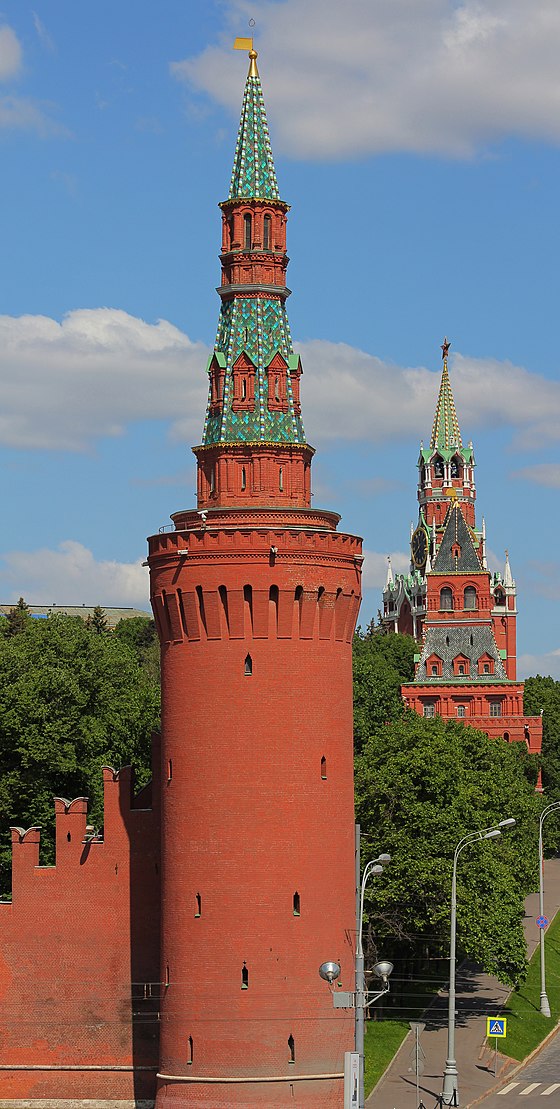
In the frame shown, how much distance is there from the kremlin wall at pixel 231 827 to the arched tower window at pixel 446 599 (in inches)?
3446

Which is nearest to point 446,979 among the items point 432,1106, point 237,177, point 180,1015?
point 432,1106

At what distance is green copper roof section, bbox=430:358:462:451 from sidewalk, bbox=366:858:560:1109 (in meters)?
118

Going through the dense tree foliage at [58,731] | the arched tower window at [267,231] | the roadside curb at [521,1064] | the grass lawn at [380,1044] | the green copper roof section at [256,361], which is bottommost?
the roadside curb at [521,1064]

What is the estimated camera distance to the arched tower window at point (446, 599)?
144000 millimetres

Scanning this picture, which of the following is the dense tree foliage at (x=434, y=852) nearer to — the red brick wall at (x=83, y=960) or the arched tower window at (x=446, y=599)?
the red brick wall at (x=83, y=960)

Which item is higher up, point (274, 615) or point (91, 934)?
point (274, 615)

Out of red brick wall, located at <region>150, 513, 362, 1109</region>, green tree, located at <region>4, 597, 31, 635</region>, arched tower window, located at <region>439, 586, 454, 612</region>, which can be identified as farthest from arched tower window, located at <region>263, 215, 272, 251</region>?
arched tower window, located at <region>439, 586, 454, 612</region>

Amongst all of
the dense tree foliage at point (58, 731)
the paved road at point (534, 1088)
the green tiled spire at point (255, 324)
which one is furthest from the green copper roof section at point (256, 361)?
the paved road at point (534, 1088)

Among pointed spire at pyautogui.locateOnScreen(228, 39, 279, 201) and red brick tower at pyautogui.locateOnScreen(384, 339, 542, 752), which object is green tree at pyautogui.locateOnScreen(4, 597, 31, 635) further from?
pointed spire at pyautogui.locateOnScreen(228, 39, 279, 201)

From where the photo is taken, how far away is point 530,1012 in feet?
237

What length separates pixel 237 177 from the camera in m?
57.8

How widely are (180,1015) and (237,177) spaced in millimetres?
24879

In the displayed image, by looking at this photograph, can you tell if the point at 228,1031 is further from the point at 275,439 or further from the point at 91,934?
the point at 275,439

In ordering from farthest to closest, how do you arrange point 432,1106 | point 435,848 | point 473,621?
point 473,621 → point 435,848 → point 432,1106
